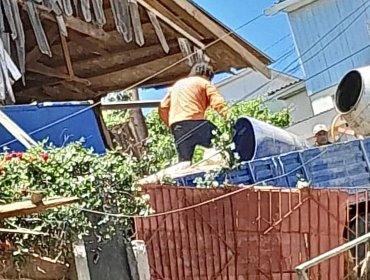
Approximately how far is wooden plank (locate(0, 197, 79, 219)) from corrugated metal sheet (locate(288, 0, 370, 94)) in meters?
13.2

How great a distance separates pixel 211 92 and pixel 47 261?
3511 millimetres

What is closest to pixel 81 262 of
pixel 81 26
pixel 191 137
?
pixel 191 137

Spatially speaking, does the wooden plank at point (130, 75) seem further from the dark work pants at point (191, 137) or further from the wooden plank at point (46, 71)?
the dark work pants at point (191, 137)

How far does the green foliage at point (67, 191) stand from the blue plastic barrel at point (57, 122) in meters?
2.30

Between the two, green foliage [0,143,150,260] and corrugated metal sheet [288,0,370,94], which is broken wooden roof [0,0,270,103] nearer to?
green foliage [0,143,150,260]

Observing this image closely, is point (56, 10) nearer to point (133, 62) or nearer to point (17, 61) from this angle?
point (17, 61)

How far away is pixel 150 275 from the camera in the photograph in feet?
19.7

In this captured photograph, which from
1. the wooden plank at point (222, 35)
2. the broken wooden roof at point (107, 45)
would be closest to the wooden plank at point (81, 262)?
the broken wooden roof at point (107, 45)

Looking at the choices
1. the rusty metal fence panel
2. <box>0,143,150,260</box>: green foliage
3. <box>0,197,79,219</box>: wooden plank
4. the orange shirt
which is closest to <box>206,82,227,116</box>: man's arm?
the orange shirt

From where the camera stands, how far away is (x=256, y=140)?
8.28 metres

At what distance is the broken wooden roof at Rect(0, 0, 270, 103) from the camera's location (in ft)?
29.8

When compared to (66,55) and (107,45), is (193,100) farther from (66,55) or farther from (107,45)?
(107,45)

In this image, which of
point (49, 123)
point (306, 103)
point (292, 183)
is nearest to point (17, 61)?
point (49, 123)

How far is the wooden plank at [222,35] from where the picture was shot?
9.84 m
